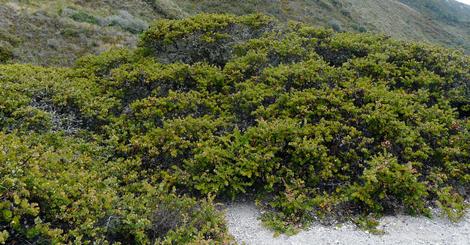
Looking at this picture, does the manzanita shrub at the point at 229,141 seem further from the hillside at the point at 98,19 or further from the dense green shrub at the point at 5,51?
the hillside at the point at 98,19

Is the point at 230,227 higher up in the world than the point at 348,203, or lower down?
lower down

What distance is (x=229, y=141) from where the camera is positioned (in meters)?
7.33

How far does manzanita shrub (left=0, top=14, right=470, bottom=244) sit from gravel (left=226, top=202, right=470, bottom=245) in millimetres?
212

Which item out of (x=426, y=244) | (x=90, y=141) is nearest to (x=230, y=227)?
(x=426, y=244)

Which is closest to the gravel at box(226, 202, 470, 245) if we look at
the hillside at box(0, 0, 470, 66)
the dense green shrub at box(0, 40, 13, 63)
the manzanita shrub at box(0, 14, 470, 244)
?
the manzanita shrub at box(0, 14, 470, 244)

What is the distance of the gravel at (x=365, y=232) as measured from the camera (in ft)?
19.3

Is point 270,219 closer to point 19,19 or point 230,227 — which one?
point 230,227

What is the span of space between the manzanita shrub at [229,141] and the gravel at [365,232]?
0.21 meters

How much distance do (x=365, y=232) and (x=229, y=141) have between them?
278 cm

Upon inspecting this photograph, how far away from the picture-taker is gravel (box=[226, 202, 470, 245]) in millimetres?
5879

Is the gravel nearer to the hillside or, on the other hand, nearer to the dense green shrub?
the dense green shrub

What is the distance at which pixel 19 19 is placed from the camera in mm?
20141

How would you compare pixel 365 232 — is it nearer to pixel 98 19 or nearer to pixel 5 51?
pixel 5 51

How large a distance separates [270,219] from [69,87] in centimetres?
547
